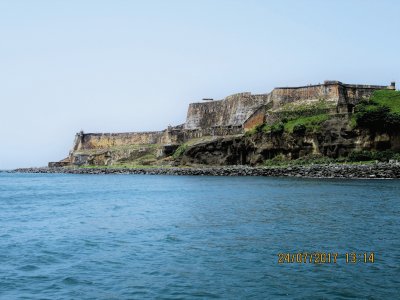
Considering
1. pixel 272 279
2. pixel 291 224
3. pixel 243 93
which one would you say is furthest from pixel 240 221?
pixel 243 93

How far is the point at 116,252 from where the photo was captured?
17.9 meters

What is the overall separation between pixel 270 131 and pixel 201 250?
5779 cm

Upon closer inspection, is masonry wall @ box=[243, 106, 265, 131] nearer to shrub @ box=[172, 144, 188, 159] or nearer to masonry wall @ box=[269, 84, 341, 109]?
masonry wall @ box=[269, 84, 341, 109]

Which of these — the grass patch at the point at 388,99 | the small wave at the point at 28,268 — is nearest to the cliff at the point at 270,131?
the grass patch at the point at 388,99

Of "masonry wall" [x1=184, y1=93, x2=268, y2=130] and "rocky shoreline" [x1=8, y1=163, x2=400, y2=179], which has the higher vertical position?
"masonry wall" [x1=184, y1=93, x2=268, y2=130]

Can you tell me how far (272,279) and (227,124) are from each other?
7890 centimetres

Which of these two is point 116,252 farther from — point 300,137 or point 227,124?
point 227,124

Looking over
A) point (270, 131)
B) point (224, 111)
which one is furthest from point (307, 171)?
point (224, 111)

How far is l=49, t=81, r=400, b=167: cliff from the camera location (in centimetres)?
6619

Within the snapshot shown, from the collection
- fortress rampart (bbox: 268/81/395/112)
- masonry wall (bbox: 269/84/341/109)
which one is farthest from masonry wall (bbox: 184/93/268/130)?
fortress rampart (bbox: 268/81/395/112)
